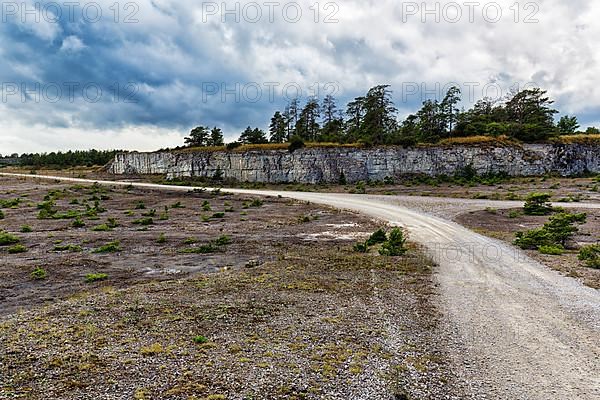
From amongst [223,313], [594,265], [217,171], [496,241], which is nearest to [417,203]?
[496,241]

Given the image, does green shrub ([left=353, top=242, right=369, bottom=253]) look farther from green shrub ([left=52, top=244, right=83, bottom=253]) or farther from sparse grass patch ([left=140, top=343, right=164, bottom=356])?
green shrub ([left=52, top=244, right=83, bottom=253])

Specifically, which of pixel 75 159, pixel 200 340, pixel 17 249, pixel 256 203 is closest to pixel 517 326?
pixel 200 340

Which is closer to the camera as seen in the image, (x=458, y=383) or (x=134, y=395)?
(x=134, y=395)

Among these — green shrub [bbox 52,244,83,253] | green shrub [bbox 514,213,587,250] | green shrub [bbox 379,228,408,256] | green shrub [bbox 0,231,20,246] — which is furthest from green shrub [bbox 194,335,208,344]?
green shrub [bbox 0,231,20,246]

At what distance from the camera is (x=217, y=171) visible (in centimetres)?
6806

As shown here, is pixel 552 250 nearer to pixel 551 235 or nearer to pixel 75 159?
pixel 551 235

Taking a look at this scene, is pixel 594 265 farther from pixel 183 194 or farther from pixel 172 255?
pixel 183 194

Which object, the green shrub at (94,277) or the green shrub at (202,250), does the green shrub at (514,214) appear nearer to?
the green shrub at (202,250)

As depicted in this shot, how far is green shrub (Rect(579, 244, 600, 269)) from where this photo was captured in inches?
564

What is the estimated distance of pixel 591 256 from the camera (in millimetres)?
15242

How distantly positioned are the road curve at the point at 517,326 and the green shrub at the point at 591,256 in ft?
5.73

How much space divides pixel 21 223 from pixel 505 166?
62.3 meters

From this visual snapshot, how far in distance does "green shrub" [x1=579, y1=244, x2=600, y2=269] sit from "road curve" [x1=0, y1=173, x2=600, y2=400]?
1748 mm

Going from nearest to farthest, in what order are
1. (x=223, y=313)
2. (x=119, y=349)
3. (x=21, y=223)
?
(x=119, y=349)
(x=223, y=313)
(x=21, y=223)
